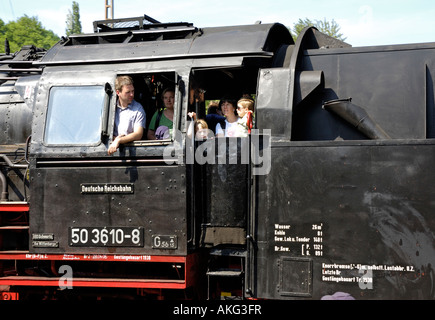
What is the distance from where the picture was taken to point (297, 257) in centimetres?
501

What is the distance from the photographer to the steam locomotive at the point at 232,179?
482 centimetres

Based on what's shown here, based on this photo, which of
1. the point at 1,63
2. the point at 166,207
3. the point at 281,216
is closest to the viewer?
the point at 281,216

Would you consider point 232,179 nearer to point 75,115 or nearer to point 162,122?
point 162,122

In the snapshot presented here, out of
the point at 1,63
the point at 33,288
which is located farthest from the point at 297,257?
the point at 1,63

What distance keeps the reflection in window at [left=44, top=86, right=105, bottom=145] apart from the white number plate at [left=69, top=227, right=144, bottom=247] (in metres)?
0.95

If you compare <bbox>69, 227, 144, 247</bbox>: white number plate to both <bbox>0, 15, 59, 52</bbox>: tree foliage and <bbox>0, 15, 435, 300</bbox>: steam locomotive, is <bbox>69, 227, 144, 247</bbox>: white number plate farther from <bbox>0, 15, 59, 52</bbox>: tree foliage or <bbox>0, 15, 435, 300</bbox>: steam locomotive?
<bbox>0, 15, 59, 52</bbox>: tree foliage

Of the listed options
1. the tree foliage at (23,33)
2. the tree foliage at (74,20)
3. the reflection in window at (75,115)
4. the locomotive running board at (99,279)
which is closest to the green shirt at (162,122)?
the reflection in window at (75,115)

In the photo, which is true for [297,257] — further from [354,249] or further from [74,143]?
[74,143]

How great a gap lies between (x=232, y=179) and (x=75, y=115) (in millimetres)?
1885

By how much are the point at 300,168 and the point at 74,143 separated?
2.48 m
